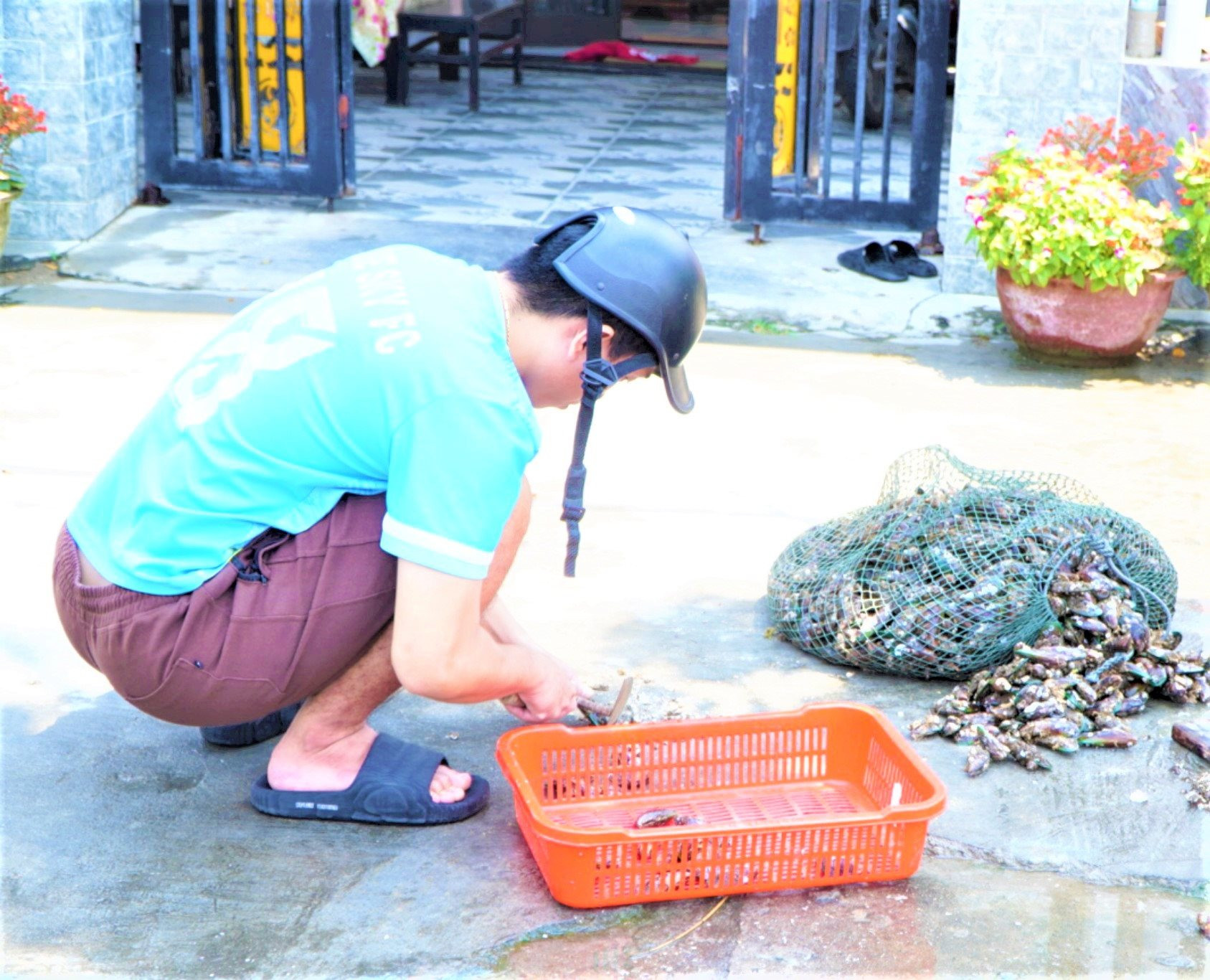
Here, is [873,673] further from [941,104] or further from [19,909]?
[941,104]

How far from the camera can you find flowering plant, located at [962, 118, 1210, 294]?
5590mm

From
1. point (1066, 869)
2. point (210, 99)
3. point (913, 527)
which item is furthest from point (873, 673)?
point (210, 99)

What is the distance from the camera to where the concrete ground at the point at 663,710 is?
2.56 meters

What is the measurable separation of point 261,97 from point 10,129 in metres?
1.51

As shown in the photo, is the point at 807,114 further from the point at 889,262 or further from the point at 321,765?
the point at 321,765

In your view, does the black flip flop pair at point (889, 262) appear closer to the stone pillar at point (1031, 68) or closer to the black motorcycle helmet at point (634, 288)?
the stone pillar at point (1031, 68)

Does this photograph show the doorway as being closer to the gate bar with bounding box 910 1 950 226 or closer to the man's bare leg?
the gate bar with bounding box 910 1 950 226

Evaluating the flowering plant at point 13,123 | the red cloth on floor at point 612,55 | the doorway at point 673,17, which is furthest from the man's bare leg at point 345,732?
the doorway at point 673,17

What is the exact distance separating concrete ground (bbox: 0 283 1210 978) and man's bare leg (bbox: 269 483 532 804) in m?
0.09

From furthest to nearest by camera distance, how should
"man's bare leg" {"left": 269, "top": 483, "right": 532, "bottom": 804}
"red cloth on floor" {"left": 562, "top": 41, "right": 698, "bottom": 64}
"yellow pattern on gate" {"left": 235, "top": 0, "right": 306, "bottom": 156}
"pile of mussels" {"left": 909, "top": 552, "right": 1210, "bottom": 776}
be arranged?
"red cloth on floor" {"left": 562, "top": 41, "right": 698, "bottom": 64}
"yellow pattern on gate" {"left": 235, "top": 0, "right": 306, "bottom": 156}
"pile of mussels" {"left": 909, "top": 552, "right": 1210, "bottom": 776}
"man's bare leg" {"left": 269, "top": 483, "right": 532, "bottom": 804}

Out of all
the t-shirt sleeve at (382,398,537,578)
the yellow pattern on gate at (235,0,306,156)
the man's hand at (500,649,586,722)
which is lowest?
the man's hand at (500,649,586,722)

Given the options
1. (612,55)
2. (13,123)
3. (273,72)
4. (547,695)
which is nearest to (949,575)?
(547,695)

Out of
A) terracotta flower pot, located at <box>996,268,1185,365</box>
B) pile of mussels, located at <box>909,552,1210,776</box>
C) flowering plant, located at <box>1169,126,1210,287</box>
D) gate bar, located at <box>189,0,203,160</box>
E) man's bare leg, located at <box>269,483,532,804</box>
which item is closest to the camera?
man's bare leg, located at <box>269,483,532,804</box>

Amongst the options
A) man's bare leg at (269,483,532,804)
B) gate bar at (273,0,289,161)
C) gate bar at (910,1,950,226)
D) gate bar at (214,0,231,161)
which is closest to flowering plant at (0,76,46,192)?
gate bar at (214,0,231,161)
